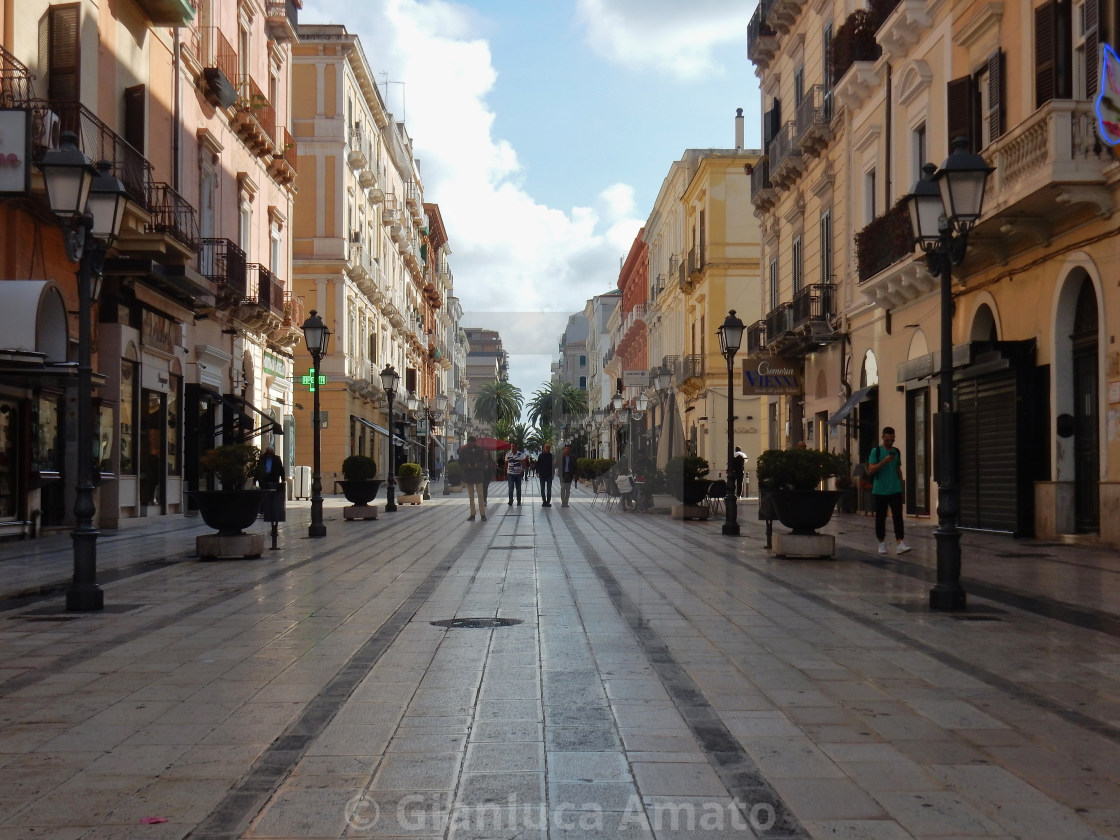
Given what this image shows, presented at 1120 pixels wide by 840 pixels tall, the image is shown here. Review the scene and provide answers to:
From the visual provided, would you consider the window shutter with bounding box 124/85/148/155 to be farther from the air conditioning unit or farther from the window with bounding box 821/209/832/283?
the window with bounding box 821/209/832/283

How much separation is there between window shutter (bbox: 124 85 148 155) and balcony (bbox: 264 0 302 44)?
1218 cm

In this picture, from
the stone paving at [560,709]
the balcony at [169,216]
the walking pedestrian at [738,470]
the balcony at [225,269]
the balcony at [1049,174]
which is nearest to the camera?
the stone paving at [560,709]

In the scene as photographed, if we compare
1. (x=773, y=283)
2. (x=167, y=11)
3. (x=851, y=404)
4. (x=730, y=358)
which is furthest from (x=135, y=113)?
(x=773, y=283)

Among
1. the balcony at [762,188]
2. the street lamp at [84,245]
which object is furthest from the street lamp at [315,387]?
the balcony at [762,188]

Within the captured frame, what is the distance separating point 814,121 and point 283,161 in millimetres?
15005

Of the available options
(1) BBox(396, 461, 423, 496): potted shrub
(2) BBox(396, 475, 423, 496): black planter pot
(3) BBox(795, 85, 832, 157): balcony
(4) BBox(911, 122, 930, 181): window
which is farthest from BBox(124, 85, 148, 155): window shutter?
(3) BBox(795, 85, 832, 157): balcony

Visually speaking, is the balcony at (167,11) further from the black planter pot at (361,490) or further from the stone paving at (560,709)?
the stone paving at (560,709)

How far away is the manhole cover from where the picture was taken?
897 centimetres

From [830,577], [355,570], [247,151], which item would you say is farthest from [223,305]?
[830,577]

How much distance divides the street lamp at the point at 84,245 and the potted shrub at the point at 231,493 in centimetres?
346

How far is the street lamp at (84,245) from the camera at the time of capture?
10.0 meters

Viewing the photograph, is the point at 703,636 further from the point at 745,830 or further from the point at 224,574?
the point at 224,574

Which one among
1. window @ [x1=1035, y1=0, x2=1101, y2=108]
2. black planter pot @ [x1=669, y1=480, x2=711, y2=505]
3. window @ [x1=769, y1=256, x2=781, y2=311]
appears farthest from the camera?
window @ [x1=769, y1=256, x2=781, y2=311]

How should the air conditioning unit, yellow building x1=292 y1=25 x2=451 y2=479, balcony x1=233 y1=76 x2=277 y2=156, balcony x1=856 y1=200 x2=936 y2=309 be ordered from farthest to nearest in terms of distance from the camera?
yellow building x1=292 y1=25 x2=451 y2=479
balcony x1=233 y1=76 x2=277 y2=156
balcony x1=856 y1=200 x2=936 y2=309
the air conditioning unit
